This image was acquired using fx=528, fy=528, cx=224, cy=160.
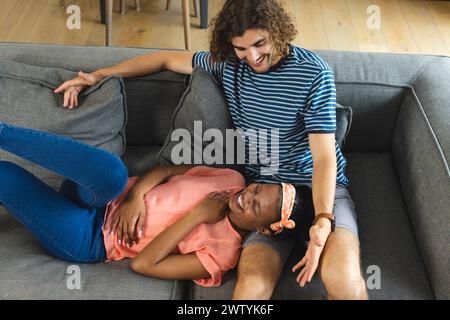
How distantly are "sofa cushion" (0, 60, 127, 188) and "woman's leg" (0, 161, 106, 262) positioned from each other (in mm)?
185

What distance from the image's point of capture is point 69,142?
1.30 m

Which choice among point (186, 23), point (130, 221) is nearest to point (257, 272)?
point (130, 221)

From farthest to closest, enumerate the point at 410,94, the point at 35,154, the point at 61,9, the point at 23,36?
the point at 61,9, the point at 23,36, the point at 410,94, the point at 35,154

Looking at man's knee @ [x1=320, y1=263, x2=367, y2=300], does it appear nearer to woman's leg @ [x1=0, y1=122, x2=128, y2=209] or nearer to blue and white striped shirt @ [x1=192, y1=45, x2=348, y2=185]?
blue and white striped shirt @ [x1=192, y1=45, x2=348, y2=185]

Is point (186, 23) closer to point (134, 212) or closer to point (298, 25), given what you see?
point (298, 25)

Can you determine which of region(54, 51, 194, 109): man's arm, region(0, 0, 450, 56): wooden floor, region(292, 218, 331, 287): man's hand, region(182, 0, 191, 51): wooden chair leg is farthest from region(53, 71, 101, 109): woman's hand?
region(0, 0, 450, 56): wooden floor

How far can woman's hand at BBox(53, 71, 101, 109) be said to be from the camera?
156 centimetres

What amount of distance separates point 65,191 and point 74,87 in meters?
0.32

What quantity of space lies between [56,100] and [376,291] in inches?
41.4

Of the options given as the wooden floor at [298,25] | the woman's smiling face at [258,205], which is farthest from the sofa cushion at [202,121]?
the wooden floor at [298,25]

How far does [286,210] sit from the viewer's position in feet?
4.42

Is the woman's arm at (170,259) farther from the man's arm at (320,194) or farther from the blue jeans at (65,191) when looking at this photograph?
the man's arm at (320,194)
